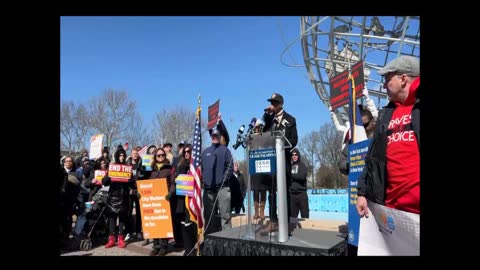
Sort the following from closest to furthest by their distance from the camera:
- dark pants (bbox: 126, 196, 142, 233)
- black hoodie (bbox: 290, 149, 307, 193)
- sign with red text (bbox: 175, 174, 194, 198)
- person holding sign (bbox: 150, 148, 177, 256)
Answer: sign with red text (bbox: 175, 174, 194, 198), person holding sign (bbox: 150, 148, 177, 256), dark pants (bbox: 126, 196, 142, 233), black hoodie (bbox: 290, 149, 307, 193)

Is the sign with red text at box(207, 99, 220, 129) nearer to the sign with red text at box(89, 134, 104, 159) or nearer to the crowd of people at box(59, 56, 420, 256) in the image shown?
the crowd of people at box(59, 56, 420, 256)

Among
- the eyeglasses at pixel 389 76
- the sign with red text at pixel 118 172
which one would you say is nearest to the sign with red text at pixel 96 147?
the sign with red text at pixel 118 172

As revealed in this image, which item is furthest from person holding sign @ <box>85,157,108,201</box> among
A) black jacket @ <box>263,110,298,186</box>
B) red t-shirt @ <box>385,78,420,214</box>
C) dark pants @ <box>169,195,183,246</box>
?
red t-shirt @ <box>385,78,420,214</box>

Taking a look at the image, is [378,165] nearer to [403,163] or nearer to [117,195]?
[403,163]

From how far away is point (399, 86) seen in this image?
2406mm

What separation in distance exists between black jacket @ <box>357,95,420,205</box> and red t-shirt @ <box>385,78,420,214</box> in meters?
0.04

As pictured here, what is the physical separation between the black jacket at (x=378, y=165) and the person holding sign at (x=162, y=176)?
400cm

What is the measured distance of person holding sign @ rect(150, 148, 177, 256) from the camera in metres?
5.76

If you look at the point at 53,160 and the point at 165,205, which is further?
the point at 165,205
